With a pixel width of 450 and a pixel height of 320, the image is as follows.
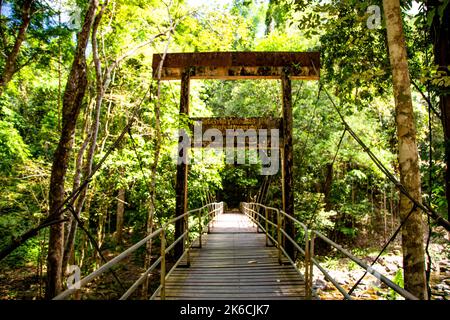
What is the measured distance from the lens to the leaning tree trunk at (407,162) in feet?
9.50

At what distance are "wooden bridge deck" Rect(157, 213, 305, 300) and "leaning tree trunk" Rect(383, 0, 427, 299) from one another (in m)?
1.38

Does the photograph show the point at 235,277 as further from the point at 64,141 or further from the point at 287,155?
the point at 64,141

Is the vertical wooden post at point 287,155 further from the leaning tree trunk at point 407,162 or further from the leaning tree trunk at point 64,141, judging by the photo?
the leaning tree trunk at point 64,141

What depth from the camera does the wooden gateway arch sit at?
6586 millimetres

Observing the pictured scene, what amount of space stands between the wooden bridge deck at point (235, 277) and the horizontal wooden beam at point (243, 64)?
4021 millimetres

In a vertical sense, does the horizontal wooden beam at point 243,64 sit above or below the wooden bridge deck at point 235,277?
above

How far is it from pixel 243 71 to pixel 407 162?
15.0 ft

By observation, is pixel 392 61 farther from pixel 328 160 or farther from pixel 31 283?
pixel 31 283

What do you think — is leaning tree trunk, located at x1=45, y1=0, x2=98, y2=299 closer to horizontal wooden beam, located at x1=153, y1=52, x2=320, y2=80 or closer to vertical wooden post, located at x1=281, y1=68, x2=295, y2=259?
horizontal wooden beam, located at x1=153, y1=52, x2=320, y2=80

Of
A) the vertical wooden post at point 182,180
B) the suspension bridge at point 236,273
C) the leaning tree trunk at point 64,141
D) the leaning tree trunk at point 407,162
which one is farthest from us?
the vertical wooden post at point 182,180

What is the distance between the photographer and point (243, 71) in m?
6.84

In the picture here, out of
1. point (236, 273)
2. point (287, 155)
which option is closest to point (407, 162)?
point (236, 273)

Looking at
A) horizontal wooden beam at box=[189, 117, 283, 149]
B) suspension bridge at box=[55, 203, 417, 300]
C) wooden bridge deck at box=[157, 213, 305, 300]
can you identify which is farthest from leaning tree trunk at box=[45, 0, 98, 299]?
horizontal wooden beam at box=[189, 117, 283, 149]

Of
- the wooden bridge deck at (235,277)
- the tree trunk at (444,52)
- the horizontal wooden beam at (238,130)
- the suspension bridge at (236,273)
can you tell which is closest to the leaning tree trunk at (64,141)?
the suspension bridge at (236,273)
